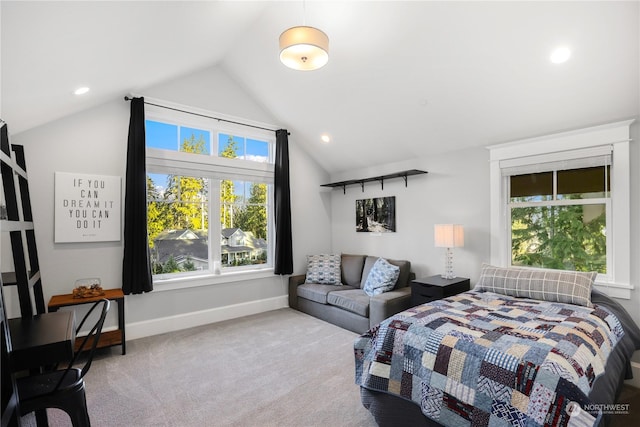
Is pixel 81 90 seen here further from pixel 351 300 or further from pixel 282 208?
pixel 351 300

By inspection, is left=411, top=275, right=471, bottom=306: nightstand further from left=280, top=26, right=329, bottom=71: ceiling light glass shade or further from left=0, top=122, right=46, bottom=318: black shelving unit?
left=0, top=122, right=46, bottom=318: black shelving unit

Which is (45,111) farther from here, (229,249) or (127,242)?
(229,249)

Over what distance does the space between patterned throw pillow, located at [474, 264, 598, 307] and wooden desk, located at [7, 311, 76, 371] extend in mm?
3273

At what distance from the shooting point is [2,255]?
2.92 meters

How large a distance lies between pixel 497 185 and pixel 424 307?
6.29 feet

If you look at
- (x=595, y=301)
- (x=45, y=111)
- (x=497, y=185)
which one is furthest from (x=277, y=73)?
(x=595, y=301)

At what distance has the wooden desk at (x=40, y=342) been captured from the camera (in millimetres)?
1483

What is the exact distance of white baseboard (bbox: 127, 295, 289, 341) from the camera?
12.4ft

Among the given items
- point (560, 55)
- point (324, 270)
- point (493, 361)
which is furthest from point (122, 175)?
point (560, 55)

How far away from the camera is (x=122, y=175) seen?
147 inches

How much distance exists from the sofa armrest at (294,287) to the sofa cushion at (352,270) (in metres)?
0.64

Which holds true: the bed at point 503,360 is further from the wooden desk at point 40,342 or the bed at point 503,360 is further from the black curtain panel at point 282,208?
the black curtain panel at point 282,208

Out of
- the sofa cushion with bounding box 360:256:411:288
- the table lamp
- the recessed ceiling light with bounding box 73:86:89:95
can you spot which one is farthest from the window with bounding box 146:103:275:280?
the table lamp

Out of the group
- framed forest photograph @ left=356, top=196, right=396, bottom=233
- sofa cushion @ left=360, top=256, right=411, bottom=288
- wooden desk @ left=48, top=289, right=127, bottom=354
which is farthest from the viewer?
framed forest photograph @ left=356, top=196, right=396, bottom=233
